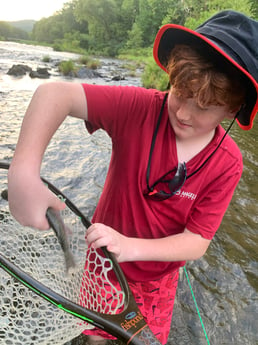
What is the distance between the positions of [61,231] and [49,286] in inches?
15.0

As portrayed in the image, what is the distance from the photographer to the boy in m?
0.82

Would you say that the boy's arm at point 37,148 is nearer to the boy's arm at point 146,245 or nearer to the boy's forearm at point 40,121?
the boy's forearm at point 40,121

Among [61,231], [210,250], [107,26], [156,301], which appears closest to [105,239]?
[61,231]

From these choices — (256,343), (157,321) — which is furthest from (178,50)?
(256,343)

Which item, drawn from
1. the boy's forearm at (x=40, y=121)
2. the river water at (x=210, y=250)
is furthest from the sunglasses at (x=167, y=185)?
the river water at (x=210, y=250)

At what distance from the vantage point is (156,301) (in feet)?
4.66

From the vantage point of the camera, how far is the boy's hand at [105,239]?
2.66ft

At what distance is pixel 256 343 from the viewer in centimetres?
Result: 179

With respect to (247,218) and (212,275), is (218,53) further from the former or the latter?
(247,218)

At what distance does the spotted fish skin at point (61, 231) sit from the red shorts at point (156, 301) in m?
0.45

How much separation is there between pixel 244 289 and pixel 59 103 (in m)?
1.96

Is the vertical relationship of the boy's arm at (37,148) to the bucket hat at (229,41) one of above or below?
below

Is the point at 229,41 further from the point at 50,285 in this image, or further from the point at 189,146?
the point at 50,285

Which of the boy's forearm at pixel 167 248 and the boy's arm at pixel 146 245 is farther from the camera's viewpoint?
the boy's forearm at pixel 167 248
